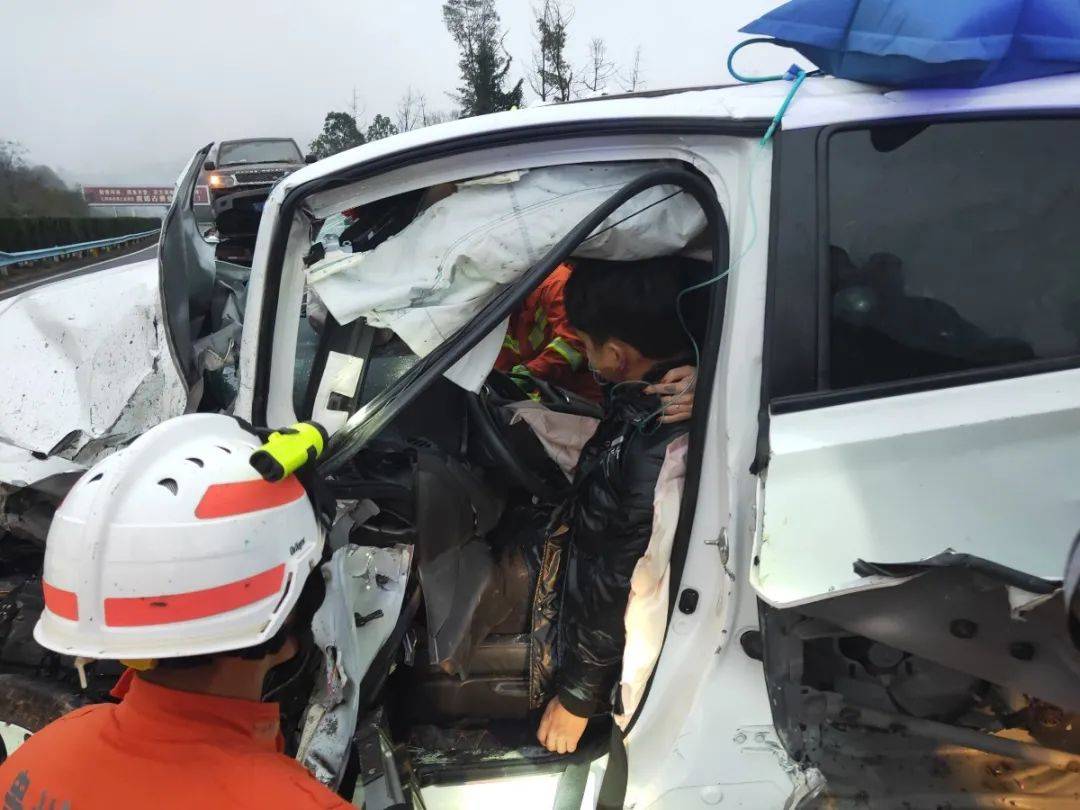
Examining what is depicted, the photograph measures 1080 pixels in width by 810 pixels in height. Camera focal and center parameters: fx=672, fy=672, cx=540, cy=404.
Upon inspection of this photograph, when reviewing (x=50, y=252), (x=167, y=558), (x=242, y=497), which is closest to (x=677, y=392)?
(x=242, y=497)

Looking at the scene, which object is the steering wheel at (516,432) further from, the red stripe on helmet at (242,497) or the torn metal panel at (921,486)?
the torn metal panel at (921,486)

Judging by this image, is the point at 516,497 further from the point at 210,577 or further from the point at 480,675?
the point at 210,577

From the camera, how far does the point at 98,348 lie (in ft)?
6.69

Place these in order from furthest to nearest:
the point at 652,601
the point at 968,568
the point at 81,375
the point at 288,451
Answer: the point at 81,375
the point at 652,601
the point at 288,451
the point at 968,568

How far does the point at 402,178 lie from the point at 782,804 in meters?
1.56

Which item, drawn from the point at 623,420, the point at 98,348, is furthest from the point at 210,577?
the point at 98,348

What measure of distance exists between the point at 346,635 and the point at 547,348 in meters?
1.27

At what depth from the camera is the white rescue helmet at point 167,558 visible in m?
1.15

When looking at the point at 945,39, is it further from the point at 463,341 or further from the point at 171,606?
the point at 171,606

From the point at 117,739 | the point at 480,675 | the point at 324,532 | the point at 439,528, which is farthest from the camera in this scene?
the point at 480,675

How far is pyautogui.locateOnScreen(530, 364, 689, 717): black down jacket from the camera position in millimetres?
1621

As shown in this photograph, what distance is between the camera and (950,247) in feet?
4.33

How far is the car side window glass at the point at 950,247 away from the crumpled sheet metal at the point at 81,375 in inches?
68.2

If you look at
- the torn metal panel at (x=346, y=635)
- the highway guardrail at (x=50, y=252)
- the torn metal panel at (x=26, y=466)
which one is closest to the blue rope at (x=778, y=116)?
the torn metal panel at (x=346, y=635)
